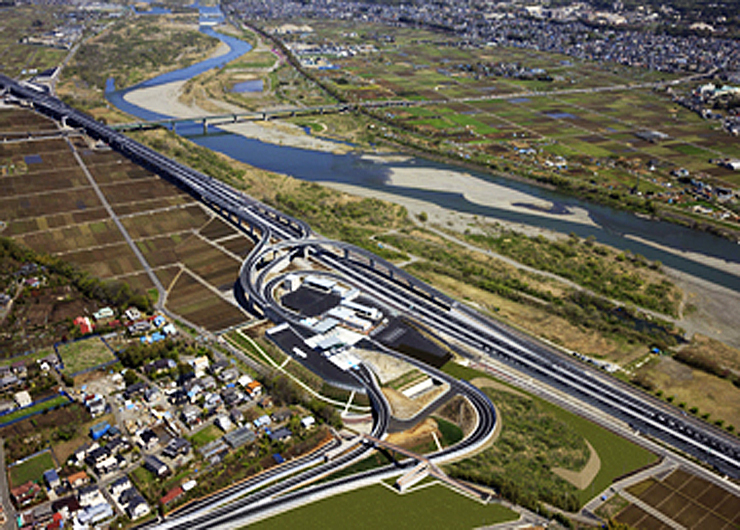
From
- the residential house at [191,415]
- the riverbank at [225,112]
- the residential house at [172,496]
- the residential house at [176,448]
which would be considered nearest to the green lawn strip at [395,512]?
the residential house at [172,496]

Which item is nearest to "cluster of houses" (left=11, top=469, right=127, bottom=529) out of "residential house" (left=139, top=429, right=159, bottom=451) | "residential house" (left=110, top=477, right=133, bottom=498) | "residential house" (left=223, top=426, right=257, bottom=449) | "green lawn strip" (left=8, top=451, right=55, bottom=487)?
"residential house" (left=110, top=477, right=133, bottom=498)

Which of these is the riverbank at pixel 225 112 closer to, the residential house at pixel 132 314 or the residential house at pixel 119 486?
the residential house at pixel 132 314

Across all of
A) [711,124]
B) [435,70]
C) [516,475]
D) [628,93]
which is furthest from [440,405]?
[435,70]

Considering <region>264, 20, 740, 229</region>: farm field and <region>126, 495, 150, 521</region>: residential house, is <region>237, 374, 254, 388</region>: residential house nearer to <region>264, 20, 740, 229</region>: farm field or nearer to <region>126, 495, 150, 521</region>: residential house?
<region>126, 495, 150, 521</region>: residential house

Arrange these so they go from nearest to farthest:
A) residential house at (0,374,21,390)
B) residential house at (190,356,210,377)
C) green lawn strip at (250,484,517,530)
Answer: green lawn strip at (250,484,517,530), residential house at (0,374,21,390), residential house at (190,356,210,377)

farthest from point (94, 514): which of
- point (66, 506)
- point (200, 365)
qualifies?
point (200, 365)

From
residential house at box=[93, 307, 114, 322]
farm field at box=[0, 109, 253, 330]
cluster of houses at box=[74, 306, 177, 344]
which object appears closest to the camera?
cluster of houses at box=[74, 306, 177, 344]
